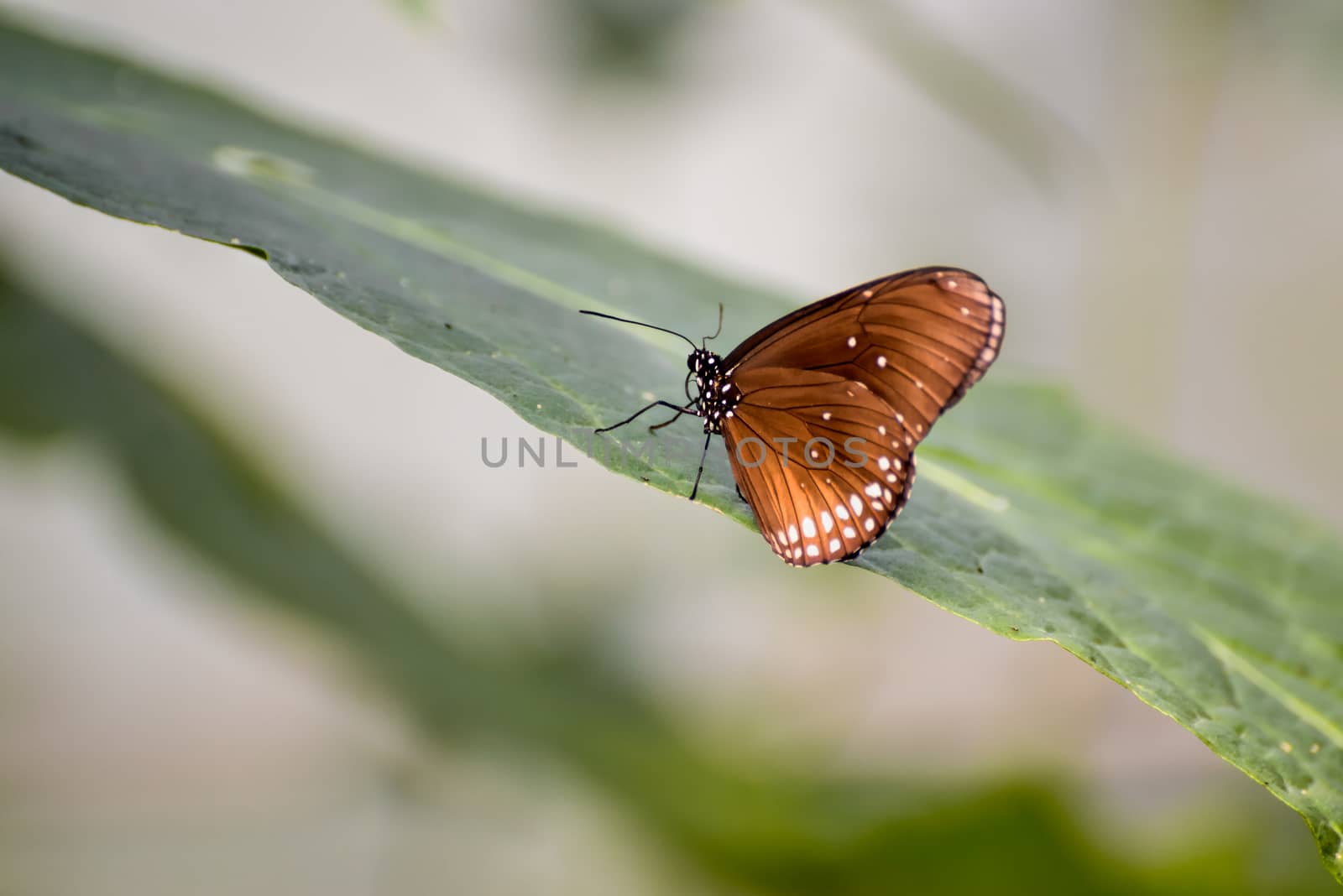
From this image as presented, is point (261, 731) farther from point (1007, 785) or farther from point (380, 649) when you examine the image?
point (1007, 785)

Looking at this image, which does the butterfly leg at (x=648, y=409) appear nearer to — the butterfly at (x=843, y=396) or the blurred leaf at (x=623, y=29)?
the butterfly at (x=843, y=396)

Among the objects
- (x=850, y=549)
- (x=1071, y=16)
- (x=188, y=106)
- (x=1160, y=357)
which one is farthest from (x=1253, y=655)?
(x=1071, y=16)

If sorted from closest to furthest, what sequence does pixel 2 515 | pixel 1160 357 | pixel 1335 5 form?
pixel 1335 5, pixel 1160 357, pixel 2 515

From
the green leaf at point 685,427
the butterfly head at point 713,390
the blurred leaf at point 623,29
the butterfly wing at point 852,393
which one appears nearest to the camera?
the green leaf at point 685,427

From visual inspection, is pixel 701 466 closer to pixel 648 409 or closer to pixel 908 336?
pixel 648 409

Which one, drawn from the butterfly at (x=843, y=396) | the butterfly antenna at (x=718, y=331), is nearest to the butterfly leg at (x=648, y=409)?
the butterfly at (x=843, y=396)

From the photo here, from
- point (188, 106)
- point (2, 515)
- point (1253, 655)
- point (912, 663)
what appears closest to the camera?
point (1253, 655)

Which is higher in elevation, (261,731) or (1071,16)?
(1071,16)

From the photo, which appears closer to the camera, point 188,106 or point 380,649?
point 188,106
